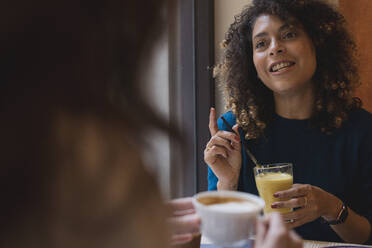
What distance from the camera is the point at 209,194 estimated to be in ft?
2.33

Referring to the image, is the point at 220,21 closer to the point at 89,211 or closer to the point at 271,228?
the point at 271,228

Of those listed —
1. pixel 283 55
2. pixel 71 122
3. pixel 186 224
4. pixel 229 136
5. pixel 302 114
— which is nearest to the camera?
pixel 71 122

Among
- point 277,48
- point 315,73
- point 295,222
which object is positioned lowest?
point 295,222

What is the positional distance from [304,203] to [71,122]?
0.98 meters

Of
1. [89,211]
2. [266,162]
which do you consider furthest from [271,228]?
[266,162]

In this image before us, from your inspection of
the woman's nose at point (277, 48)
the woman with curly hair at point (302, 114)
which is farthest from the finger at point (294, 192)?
the woman's nose at point (277, 48)

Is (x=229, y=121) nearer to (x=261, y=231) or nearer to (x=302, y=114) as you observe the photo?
(x=302, y=114)

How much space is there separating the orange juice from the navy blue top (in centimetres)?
30

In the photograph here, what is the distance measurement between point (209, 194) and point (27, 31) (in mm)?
456

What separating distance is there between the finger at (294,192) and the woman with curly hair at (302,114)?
264mm

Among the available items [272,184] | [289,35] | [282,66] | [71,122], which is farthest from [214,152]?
[71,122]

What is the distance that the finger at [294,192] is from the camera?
1.16 metres

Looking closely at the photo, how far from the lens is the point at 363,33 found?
2.46m

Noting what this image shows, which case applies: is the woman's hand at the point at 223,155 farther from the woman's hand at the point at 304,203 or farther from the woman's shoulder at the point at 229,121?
the woman's hand at the point at 304,203
